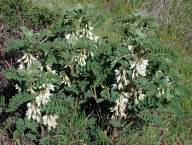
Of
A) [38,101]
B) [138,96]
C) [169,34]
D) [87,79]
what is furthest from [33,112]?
[169,34]

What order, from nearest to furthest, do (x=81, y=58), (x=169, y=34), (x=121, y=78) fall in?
(x=121, y=78)
(x=81, y=58)
(x=169, y=34)

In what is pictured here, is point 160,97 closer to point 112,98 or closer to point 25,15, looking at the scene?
point 112,98

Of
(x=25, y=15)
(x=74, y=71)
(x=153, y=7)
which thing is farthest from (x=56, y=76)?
(x=153, y=7)

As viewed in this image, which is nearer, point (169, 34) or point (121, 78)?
point (121, 78)

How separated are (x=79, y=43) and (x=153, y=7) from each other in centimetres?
367

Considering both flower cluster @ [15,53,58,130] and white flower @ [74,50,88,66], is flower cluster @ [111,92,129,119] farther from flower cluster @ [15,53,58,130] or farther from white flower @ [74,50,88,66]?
flower cluster @ [15,53,58,130]

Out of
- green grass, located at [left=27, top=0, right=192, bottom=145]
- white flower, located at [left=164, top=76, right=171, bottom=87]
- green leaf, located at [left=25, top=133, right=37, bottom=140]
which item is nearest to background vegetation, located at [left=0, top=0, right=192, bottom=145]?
green grass, located at [left=27, top=0, right=192, bottom=145]

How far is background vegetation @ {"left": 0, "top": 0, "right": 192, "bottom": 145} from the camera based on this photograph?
4.35 m

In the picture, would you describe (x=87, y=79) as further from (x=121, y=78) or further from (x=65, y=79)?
(x=121, y=78)

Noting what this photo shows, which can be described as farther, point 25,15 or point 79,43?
point 25,15

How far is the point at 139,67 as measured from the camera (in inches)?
138

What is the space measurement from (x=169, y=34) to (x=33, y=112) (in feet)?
11.2

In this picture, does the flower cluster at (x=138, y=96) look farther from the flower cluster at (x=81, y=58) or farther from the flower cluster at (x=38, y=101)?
the flower cluster at (x=38, y=101)

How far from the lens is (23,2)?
561cm
